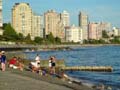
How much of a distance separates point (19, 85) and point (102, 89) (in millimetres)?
11357

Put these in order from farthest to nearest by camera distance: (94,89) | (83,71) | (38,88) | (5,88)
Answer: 1. (83,71)
2. (94,89)
3. (38,88)
4. (5,88)

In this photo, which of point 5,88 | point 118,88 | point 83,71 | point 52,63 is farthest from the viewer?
point 83,71

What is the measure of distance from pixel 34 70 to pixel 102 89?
9.38 metres

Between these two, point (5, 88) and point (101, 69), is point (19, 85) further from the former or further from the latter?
point (101, 69)

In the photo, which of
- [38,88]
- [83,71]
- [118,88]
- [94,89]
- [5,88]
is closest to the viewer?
[5,88]

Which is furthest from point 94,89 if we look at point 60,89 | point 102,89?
point 60,89

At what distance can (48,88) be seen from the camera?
91.1 feet

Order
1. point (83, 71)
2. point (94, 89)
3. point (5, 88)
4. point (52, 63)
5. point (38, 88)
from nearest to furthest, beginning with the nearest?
point (5, 88) < point (38, 88) < point (94, 89) < point (52, 63) < point (83, 71)

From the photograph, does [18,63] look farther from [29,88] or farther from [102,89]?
[29,88]

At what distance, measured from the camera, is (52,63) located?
147 feet

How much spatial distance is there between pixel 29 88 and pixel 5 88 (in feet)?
5.58

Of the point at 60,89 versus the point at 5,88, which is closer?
the point at 5,88

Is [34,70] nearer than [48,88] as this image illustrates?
No

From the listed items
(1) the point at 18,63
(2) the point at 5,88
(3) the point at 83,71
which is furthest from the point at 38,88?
(3) the point at 83,71
